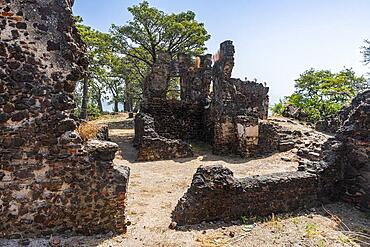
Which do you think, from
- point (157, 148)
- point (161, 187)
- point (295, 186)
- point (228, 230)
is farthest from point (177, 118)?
point (228, 230)

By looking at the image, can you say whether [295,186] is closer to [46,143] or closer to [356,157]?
[356,157]

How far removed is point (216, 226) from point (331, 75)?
2678cm

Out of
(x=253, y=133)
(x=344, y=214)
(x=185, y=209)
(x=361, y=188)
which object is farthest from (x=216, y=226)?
(x=253, y=133)

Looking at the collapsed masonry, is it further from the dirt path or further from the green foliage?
the green foliage

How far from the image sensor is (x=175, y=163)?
1076cm

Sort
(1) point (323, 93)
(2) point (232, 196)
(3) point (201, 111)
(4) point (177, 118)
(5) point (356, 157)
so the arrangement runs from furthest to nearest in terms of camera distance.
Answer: (1) point (323, 93) → (3) point (201, 111) → (4) point (177, 118) → (5) point (356, 157) → (2) point (232, 196)

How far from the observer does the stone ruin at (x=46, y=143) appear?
4.21 meters

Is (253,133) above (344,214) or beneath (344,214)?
above

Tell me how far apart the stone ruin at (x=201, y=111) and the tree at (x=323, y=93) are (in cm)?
299

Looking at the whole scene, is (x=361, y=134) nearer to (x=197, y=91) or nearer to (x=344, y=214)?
(x=344, y=214)

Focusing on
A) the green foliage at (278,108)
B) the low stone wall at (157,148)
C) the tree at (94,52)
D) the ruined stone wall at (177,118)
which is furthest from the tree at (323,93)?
the tree at (94,52)

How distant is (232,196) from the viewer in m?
5.36

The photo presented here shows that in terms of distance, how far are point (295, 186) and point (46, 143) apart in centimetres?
473

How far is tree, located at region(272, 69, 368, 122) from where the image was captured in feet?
60.1
